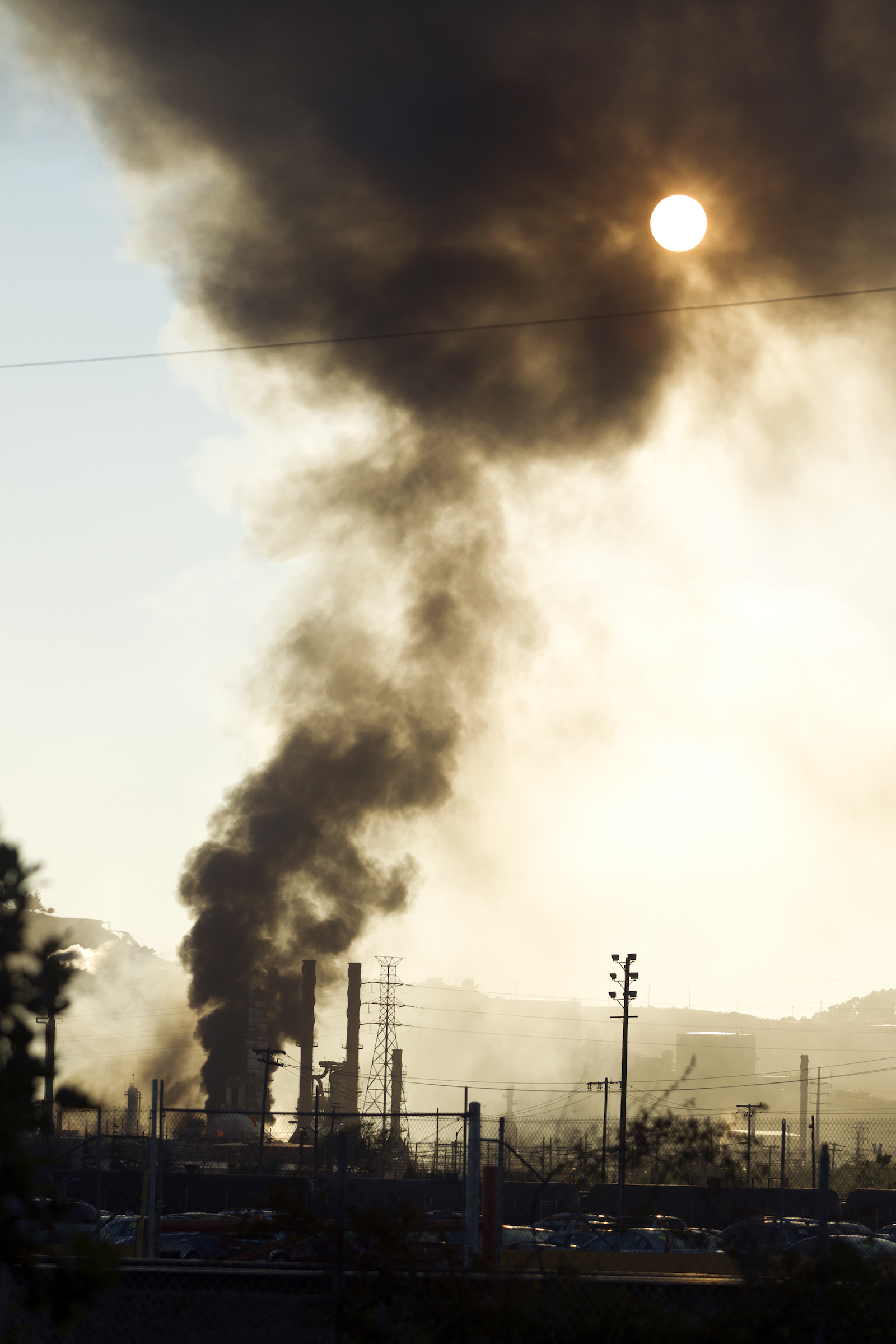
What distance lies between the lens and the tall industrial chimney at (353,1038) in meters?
53.1

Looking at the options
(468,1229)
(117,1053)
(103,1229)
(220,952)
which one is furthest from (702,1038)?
(468,1229)

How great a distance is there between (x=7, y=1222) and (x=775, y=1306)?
4820 mm

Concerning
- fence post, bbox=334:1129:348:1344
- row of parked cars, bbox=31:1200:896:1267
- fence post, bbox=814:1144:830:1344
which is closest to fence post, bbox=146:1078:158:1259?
row of parked cars, bbox=31:1200:896:1267

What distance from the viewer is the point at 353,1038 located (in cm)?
5550

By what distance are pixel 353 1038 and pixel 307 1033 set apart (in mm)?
5810

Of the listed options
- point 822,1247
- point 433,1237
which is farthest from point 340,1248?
point 433,1237

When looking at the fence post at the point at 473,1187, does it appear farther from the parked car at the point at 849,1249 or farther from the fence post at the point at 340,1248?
the parked car at the point at 849,1249

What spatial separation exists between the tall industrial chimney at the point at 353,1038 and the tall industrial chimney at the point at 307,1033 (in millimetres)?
2363

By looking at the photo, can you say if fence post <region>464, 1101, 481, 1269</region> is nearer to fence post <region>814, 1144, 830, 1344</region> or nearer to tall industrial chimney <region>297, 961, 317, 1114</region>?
fence post <region>814, 1144, 830, 1344</region>

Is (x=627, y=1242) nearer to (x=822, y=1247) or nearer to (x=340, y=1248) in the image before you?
(x=822, y=1247)

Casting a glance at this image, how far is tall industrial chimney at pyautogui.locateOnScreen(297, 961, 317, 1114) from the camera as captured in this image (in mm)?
50031

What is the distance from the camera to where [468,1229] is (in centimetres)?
872

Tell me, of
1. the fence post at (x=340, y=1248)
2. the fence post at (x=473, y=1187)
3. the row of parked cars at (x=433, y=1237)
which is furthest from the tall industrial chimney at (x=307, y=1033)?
the fence post at (x=340, y=1248)

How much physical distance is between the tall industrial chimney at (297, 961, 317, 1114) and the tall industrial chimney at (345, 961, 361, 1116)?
2.36 meters
